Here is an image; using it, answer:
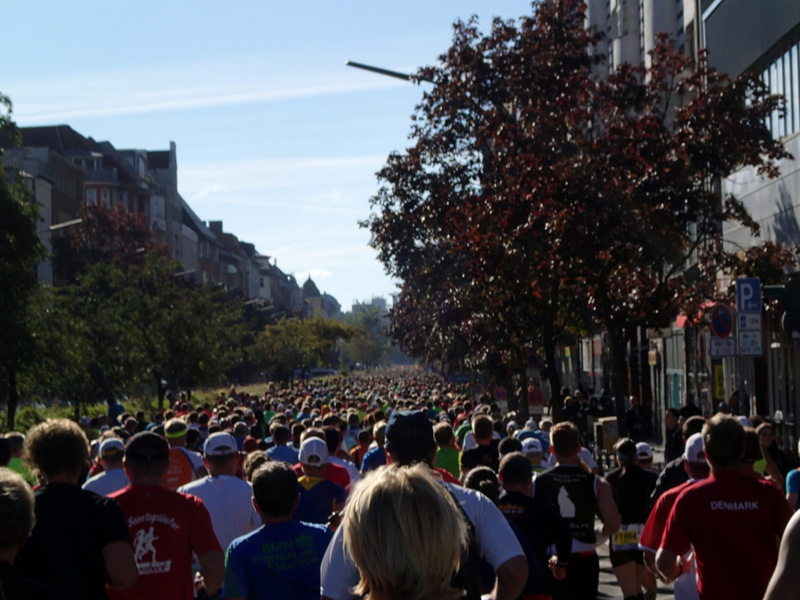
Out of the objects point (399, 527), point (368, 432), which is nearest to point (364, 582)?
point (399, 527)

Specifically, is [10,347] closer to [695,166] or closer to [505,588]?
[695,166]

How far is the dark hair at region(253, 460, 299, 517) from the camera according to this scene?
558 centimetres

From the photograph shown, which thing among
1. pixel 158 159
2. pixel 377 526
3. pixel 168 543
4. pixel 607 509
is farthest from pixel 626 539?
pixel 158 159

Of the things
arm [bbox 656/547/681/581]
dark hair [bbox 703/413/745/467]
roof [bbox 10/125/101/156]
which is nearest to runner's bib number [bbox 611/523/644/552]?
arm [bbox 656/547/681/581]

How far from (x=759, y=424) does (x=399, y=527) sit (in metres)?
9.70

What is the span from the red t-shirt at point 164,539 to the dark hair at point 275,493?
1.95 feet

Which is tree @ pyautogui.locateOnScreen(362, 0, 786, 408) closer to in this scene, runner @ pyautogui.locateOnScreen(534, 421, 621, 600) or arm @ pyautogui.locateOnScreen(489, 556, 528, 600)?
runner @ pyautogui.locateOnScreen(534, 421, 621, 600)

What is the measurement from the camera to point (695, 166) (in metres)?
21.5

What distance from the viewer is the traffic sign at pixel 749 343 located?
14727 mm

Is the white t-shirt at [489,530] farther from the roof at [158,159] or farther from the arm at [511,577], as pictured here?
the roof at [158,159]

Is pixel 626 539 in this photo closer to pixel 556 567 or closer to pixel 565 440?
pixel 565 440

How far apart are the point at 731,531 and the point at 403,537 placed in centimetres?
334

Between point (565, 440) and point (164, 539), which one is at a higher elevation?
point (565, 440)

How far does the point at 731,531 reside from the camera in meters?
Result: 5.84
